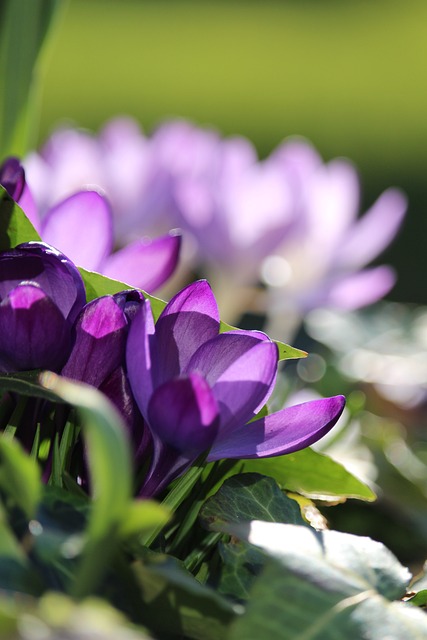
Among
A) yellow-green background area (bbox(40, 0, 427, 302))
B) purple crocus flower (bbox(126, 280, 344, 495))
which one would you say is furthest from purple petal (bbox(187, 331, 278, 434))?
yellow-green background area (bbox(40, 0, 427, 302))

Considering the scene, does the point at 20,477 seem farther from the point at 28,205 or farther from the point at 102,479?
the point at 28,205

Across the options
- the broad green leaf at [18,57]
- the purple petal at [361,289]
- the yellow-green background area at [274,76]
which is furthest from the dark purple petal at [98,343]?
the yellow-green background area at [274,76]

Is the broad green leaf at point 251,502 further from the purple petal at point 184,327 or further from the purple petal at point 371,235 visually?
the purple petal at point 371,235

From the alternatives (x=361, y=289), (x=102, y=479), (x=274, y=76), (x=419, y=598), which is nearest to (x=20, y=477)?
(x=102, y=479)

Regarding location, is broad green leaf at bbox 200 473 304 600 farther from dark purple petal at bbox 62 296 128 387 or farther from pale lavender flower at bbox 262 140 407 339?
pale lavender flower at bbox 262 140 407 339

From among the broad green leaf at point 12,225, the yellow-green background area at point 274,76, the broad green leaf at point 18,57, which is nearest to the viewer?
the broad green leaf at point 12,225

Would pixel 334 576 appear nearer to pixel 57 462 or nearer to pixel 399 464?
pixel 57 462

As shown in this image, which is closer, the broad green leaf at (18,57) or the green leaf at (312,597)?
the green leaf at (312,597)
